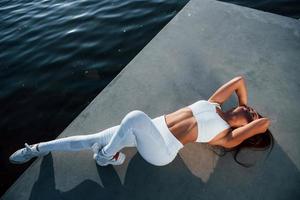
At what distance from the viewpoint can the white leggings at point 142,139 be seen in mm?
3158

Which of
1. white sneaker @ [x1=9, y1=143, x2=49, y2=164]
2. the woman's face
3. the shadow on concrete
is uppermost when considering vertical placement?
the woman's face

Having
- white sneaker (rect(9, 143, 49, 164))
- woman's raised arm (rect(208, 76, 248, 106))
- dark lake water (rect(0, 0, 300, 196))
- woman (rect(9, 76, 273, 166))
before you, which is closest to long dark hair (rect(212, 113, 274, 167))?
woman (rect(9, 76, 273, 166))

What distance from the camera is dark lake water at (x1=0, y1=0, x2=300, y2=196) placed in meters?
5.21

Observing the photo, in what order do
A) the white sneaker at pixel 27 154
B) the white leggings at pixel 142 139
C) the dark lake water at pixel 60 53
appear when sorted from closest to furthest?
1. the white leggings at pixel 142 139
2. the white sneaker at pixel 27 154
3. the dark lake water at pixel 60 53

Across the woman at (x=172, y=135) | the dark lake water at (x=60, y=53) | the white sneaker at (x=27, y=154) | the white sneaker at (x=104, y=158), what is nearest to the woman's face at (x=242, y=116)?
the woman at (x=172, y=135)

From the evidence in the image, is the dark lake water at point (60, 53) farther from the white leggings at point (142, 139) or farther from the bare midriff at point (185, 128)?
the bare midriff at point (185, 128)

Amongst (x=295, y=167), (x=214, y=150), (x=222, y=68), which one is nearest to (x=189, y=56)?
(x=222, y=68)

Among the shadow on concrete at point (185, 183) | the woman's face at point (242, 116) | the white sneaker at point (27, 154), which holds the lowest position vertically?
the shadow on concrete at point (185, 183)

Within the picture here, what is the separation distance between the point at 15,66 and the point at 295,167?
5.97 metres

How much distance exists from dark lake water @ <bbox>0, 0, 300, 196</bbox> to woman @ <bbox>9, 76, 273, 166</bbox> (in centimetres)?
166

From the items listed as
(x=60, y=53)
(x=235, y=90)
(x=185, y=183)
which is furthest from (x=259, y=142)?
(x=60, y=53)

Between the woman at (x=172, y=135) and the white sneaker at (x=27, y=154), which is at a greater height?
the woman at (x=172, y=135)

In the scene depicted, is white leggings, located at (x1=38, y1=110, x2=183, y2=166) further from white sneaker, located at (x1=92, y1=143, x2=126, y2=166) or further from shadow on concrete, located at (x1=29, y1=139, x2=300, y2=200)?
shadow on concrete, located at (x1=29, y1=139, x2=300, y2=200)

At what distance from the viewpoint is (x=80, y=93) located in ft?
18.6
